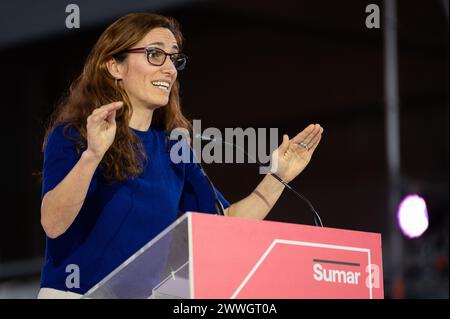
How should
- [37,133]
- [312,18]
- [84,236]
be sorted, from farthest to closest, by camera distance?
[312,18] → [37,133] → [84,236]

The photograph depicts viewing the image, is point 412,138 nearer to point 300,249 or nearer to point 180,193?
point 180,193

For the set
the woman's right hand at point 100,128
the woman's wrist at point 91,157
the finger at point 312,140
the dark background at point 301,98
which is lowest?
the woman's wrist at point 91,157

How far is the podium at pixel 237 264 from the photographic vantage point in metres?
1.39

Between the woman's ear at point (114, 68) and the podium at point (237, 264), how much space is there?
0.71m

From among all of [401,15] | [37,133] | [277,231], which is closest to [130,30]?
[277,231]

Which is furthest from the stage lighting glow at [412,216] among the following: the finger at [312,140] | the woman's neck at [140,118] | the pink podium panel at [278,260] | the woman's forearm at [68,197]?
the woman's forearm at [68,197]

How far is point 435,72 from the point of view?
5969 mm

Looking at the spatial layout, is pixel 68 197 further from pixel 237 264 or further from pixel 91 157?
pixel 237 264

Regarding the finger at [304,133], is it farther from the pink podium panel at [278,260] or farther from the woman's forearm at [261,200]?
the pink podium panel at [278,260]

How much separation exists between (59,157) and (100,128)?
0.70 ft

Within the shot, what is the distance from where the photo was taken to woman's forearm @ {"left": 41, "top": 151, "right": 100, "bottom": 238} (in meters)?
1.62

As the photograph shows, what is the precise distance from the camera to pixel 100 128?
62.6 inches

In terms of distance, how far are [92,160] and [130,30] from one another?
0.51 m

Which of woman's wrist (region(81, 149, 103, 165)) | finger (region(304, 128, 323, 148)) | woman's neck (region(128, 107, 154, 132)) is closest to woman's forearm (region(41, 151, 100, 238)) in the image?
→ woman's wrist (region(81, 149, 103, 165))
